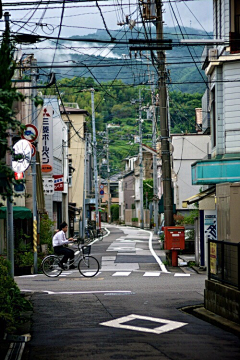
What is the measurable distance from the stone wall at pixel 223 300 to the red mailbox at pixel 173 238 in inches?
522

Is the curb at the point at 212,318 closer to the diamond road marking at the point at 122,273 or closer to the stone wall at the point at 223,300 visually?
the stone wall at the point at 223,300

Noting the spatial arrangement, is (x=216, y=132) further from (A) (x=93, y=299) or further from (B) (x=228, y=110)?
(A) (x=93, y=299)

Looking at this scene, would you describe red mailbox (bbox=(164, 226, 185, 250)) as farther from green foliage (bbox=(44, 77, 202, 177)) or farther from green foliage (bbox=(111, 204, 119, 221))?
green foliage (bbox=(111, 204, 119, 221))

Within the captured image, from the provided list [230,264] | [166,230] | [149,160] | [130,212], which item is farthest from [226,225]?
[130,212]

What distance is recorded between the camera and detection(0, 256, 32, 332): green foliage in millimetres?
11914

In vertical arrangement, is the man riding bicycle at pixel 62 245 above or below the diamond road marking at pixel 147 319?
above

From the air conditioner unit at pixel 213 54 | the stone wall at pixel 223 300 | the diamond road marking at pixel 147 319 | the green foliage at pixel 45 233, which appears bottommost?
the diamond road marking at pixel 147 319

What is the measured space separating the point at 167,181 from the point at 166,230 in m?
2.40

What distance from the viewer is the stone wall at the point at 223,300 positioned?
479 inches

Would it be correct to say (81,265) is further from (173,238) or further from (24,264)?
(173,238)

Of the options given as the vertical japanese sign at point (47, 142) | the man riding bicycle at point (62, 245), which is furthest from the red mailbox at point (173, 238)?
the vertical japanese sign at point (47, 142)

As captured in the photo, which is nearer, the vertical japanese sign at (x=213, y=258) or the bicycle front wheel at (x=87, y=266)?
the vertical japanese sign at (x=213, y=258)

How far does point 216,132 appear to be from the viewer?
26.2m

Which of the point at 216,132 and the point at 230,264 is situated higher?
the point at 216,132
